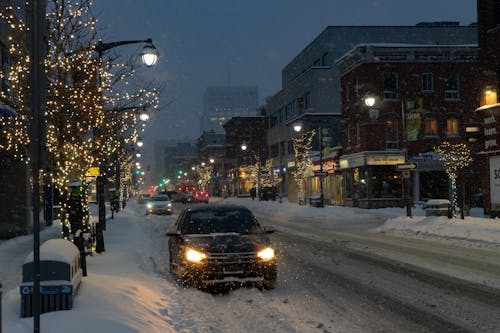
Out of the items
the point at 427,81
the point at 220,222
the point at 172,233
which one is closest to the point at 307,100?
the point at 427,81

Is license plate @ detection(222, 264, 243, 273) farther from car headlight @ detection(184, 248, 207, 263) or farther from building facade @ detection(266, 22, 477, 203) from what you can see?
building facade @ detection(266, 22, 477, 203)

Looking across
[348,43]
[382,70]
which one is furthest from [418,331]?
[348,43]

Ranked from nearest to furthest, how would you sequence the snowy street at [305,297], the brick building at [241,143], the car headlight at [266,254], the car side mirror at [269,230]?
1. the snowy street at [305,297]
2. the car headlight at [266,254]
3. the car side mirror at [269,230]
4. the brick building at [241,143]

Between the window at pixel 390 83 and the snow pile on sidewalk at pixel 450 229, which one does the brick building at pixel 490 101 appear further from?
the window at pixel 390 83

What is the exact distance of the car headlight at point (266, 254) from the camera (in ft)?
34.4

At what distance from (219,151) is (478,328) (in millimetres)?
133468

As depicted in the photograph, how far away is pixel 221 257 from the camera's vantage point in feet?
33.6

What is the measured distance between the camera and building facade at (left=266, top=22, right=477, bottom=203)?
6362cm

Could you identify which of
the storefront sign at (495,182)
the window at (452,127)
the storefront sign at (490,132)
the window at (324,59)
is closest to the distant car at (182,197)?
the window at (324,59)

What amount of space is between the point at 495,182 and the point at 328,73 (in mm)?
37146

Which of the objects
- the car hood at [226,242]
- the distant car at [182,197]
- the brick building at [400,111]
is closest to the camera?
the car hood at [226,242]

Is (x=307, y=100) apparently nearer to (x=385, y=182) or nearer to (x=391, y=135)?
(x=391, y=135)

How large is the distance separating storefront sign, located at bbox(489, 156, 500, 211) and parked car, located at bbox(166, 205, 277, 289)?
2099 cm

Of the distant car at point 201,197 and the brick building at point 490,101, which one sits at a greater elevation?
the brick building at point 490,101
